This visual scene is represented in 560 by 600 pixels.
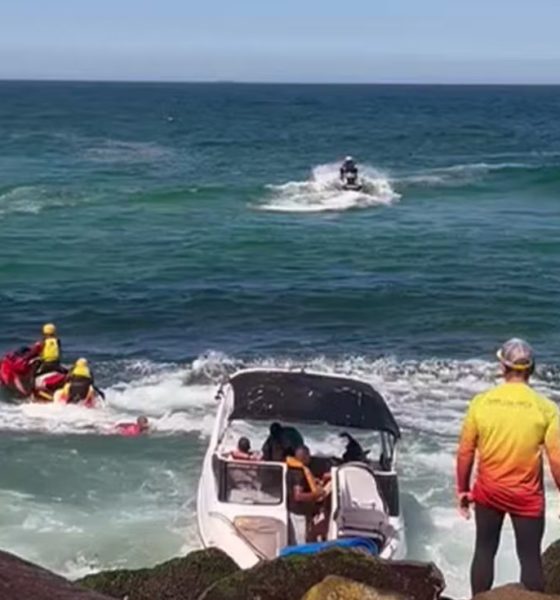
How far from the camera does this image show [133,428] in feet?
66.9

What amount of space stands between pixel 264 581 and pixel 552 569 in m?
2.64

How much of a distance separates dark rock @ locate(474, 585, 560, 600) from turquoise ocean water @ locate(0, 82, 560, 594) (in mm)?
5674

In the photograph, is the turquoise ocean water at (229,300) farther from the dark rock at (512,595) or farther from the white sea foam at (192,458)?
the dark rock at (512,595)

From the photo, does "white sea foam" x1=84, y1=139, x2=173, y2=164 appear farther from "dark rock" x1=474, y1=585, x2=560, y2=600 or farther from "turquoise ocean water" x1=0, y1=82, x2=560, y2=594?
"dark rock" x1=474, y1=585, x2=560, y2=600

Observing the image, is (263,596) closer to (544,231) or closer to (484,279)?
(484,279)

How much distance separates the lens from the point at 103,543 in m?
15.7

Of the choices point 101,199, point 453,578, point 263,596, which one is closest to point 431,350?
point 453,578

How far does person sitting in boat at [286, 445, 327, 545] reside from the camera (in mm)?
14516

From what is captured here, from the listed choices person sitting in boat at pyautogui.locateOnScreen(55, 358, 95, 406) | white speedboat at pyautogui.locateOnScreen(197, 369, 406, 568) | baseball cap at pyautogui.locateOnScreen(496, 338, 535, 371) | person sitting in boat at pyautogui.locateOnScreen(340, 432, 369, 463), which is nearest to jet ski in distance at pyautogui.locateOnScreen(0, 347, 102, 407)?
person sitting in boat at pyautogui.locateOnScreen(55, 358, 95, 406)

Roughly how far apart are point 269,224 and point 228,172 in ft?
63.4

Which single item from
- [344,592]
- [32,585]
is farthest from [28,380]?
[344,592]

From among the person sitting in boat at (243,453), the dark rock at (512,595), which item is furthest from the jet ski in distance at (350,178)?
the dark rock at (512,595)

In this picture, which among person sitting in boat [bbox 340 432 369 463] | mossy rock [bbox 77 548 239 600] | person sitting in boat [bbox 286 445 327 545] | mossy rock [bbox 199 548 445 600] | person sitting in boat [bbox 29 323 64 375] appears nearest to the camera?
mossy rock [bbox 199 548 445 600]

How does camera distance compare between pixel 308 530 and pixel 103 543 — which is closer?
pixel 308 530
